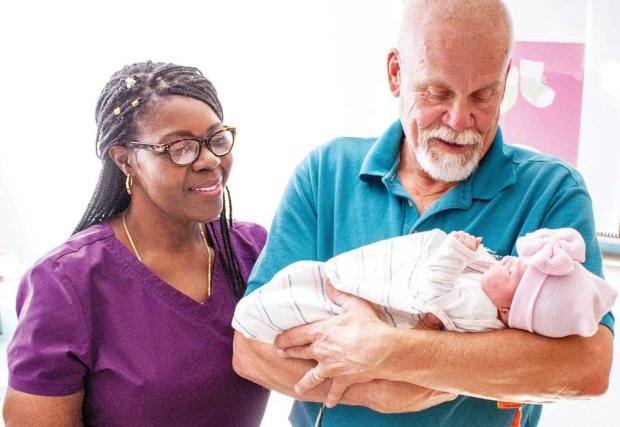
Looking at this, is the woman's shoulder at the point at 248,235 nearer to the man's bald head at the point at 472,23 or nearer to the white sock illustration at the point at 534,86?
the man's bald head at the point at 472,23

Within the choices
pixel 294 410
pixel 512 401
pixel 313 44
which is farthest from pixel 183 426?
pixel 313 44

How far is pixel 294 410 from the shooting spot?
1505mm

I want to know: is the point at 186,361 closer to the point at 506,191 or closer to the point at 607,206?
the point at 506,191

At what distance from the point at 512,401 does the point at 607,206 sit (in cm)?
100

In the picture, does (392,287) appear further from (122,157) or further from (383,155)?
(122,157)

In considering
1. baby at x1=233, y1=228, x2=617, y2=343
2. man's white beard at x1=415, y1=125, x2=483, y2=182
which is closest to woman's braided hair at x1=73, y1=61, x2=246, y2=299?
baby at x1=233, y1=228, x2=617, y2=343

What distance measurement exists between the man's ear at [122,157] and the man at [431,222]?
0.42 meters

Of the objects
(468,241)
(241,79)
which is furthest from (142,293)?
(241,79)

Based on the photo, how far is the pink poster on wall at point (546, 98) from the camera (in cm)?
196

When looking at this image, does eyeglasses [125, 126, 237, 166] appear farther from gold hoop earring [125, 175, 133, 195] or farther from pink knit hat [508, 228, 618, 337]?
pink knit hat [508, 228, 618, 337]

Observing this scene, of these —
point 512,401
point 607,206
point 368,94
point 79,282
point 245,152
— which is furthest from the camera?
point 245,152

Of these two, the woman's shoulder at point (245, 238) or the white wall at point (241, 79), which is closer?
the woman's shoulder at point (245, 238)

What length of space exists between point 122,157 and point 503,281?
37.2 inches

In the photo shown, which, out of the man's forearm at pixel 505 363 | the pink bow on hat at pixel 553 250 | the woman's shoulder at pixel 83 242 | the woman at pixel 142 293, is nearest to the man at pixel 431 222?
the man's forearm at pixel 505 363
